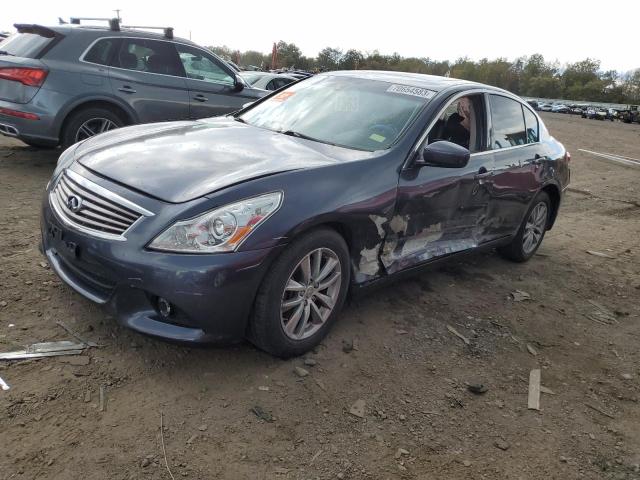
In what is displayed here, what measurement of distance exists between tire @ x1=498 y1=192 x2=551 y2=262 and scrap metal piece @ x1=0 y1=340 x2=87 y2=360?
12.9ft

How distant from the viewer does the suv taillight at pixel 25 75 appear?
623 cm

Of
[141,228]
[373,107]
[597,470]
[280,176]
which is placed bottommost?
[597,470]

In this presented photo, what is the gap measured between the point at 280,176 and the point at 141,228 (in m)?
0.78

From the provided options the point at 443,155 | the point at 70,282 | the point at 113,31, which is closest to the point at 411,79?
the point at 443,155

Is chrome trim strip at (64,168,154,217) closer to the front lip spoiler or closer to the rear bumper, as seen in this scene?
the rear bumper

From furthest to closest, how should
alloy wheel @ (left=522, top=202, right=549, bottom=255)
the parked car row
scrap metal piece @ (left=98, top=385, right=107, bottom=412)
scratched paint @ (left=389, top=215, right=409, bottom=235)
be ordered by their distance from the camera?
the parked car row
alloy wheel @ (left=522, top=202, right=549, bottom=255)
scratched paint @ (left=389, top=215, right=409, bottom=235)
scrap metal piece @ (left=98, top=385, right=107, bottom=412)

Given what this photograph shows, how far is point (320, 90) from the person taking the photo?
4406 mm

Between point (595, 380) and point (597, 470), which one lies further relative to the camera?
point (595, 380)

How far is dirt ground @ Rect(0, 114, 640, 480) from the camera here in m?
2.43

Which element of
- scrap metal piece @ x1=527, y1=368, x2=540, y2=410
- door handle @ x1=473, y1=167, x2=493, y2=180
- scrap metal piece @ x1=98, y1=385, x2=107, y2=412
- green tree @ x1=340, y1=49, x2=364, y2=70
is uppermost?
green tree @ x1=340, y1=49, x2=364, y2=70

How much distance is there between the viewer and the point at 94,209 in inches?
114

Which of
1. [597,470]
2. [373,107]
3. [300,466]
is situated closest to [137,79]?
[373,107]

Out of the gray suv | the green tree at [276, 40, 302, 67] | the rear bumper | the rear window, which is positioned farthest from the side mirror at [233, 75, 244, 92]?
the green tree at [276, 40, 302, 67]

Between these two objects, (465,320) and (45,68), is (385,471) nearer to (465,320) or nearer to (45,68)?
(465,320)
